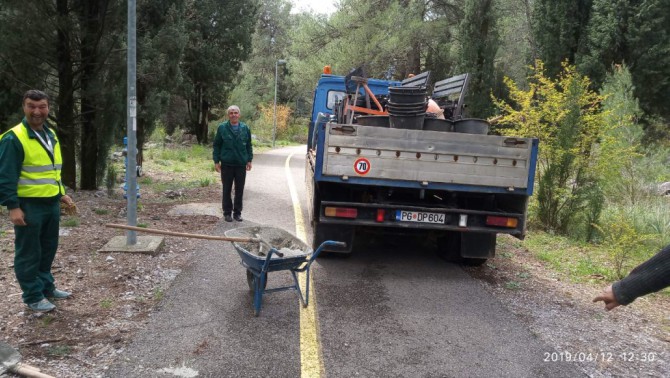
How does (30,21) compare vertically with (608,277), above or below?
above

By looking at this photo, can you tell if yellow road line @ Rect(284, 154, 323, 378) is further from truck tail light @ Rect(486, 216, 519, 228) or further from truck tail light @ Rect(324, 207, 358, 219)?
truck tail light @ Rect(486, 216, 519, 228)

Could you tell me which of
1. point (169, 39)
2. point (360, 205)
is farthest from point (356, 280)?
point (169, 39)

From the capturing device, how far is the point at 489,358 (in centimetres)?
369

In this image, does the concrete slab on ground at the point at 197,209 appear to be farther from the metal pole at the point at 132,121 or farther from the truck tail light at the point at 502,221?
the truck tail light at the point at 502,221

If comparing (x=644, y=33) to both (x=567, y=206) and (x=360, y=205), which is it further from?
(x=360, y=205)

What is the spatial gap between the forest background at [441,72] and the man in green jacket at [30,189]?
444 cm

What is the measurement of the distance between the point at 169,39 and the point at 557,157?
27.9ft

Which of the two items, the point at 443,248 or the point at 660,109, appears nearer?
the point at 443,248

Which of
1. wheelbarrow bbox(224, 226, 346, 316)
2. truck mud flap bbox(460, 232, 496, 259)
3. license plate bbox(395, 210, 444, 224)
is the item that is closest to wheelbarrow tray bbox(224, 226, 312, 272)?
wheelbarrow bbox(224, 226, 346, 316)

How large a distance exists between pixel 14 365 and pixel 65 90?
624cm

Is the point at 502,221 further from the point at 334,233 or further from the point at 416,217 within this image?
the point at 334,233

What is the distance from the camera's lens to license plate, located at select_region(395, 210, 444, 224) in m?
5.48

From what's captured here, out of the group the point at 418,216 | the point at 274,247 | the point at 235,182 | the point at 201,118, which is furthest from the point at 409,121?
the point at 201,118
